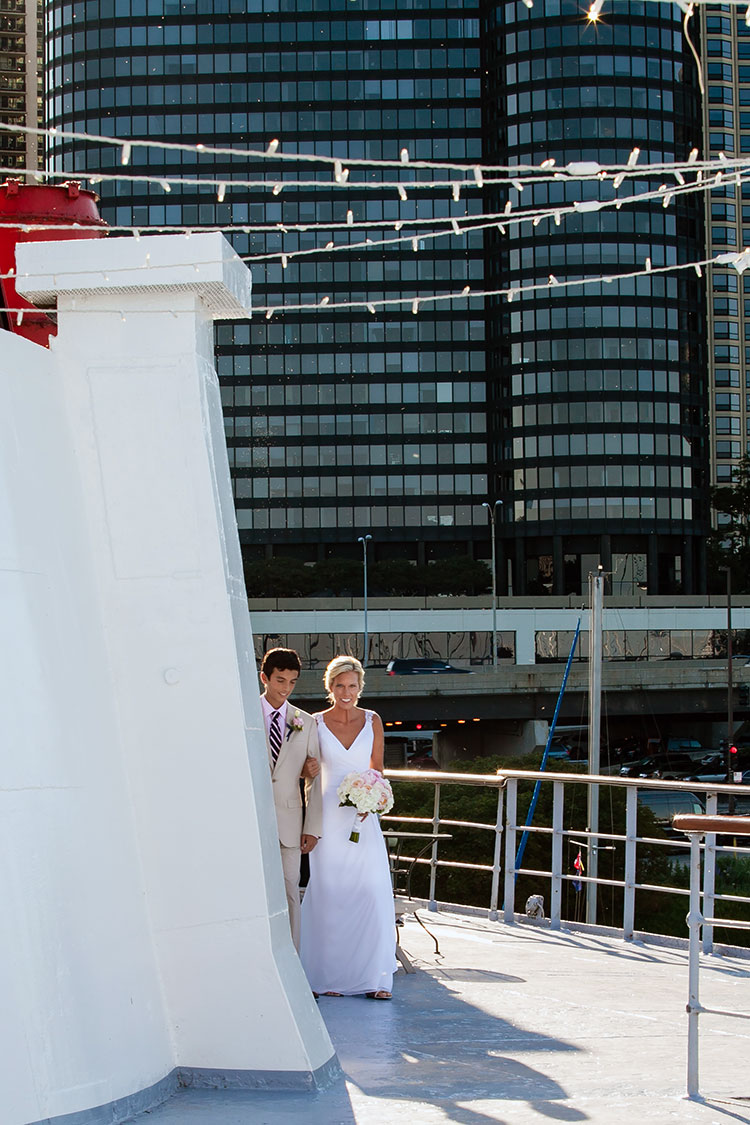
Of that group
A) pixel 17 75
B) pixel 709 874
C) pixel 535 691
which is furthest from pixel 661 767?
pixel 17 75

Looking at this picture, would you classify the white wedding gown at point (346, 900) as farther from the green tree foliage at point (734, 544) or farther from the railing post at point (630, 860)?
the green tree foliage at point (734, 544)

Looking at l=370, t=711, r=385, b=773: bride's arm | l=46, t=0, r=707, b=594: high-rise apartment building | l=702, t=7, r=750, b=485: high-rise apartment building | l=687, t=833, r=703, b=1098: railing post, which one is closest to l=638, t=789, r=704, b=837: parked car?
l=370, t=711, r=385, b=773: bride's arm

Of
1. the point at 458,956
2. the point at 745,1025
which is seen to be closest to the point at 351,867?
the point at 458,956

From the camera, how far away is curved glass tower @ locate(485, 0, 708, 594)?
3622 inches

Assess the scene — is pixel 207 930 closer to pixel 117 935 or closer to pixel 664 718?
pixel 117 935

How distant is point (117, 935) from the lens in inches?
202

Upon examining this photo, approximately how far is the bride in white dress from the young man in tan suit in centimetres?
24

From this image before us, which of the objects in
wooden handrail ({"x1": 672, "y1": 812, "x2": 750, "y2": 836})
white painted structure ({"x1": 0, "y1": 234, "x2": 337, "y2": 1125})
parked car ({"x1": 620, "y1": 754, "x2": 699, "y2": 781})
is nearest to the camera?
white painted structure ({"x1": 0, "y1": 234, "x2": 337, "y2": 1125})

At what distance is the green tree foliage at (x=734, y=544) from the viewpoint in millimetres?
98500

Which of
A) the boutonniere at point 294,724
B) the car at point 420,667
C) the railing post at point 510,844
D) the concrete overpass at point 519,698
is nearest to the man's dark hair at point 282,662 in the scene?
the boutonniere at point 294,724

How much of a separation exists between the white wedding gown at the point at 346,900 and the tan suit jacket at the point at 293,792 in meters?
0.29

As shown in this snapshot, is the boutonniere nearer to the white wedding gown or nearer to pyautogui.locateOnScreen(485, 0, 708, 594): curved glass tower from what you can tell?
the white wedding gown

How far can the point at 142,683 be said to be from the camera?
5527mm

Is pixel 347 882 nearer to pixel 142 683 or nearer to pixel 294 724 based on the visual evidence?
pixel 294 724
